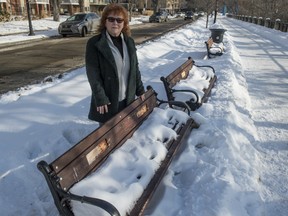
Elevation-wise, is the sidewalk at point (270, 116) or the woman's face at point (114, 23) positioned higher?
the woman's face at point (114, 23)

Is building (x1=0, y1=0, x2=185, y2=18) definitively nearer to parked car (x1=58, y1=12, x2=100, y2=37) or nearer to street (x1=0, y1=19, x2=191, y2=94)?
parked car (x1=58, y1=12, x2=100, y2=37)

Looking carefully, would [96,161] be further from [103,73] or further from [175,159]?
[175,159]

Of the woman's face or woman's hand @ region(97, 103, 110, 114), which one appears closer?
the woman's face

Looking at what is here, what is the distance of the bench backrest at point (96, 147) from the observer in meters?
2.62

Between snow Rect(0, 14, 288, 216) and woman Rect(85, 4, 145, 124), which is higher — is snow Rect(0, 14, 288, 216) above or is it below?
below

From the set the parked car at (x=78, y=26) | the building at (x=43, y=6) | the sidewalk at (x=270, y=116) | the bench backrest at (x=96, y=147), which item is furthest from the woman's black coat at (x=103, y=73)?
the building at (x=43, y=6)

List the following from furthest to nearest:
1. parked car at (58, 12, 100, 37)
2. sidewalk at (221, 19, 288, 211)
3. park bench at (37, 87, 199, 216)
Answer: parked car at (58, 12, 100, 37) < sidewalk at (221, 19, 288, 211) < park bench at (37, 87, 199, 216)

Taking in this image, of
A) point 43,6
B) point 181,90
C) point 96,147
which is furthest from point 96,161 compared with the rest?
point 43,6

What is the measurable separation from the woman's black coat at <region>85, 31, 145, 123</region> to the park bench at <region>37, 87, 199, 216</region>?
0.23m

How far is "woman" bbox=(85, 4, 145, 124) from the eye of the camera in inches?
134

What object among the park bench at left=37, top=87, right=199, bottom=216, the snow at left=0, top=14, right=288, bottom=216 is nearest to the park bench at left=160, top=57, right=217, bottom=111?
the snow at left=0, top=14, right=288, bottom=216

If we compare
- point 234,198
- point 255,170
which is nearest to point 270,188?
point 255,170

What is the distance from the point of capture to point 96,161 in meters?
3.11

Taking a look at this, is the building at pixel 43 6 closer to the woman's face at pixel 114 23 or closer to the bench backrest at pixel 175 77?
the bench backrest at pixel 175 77
